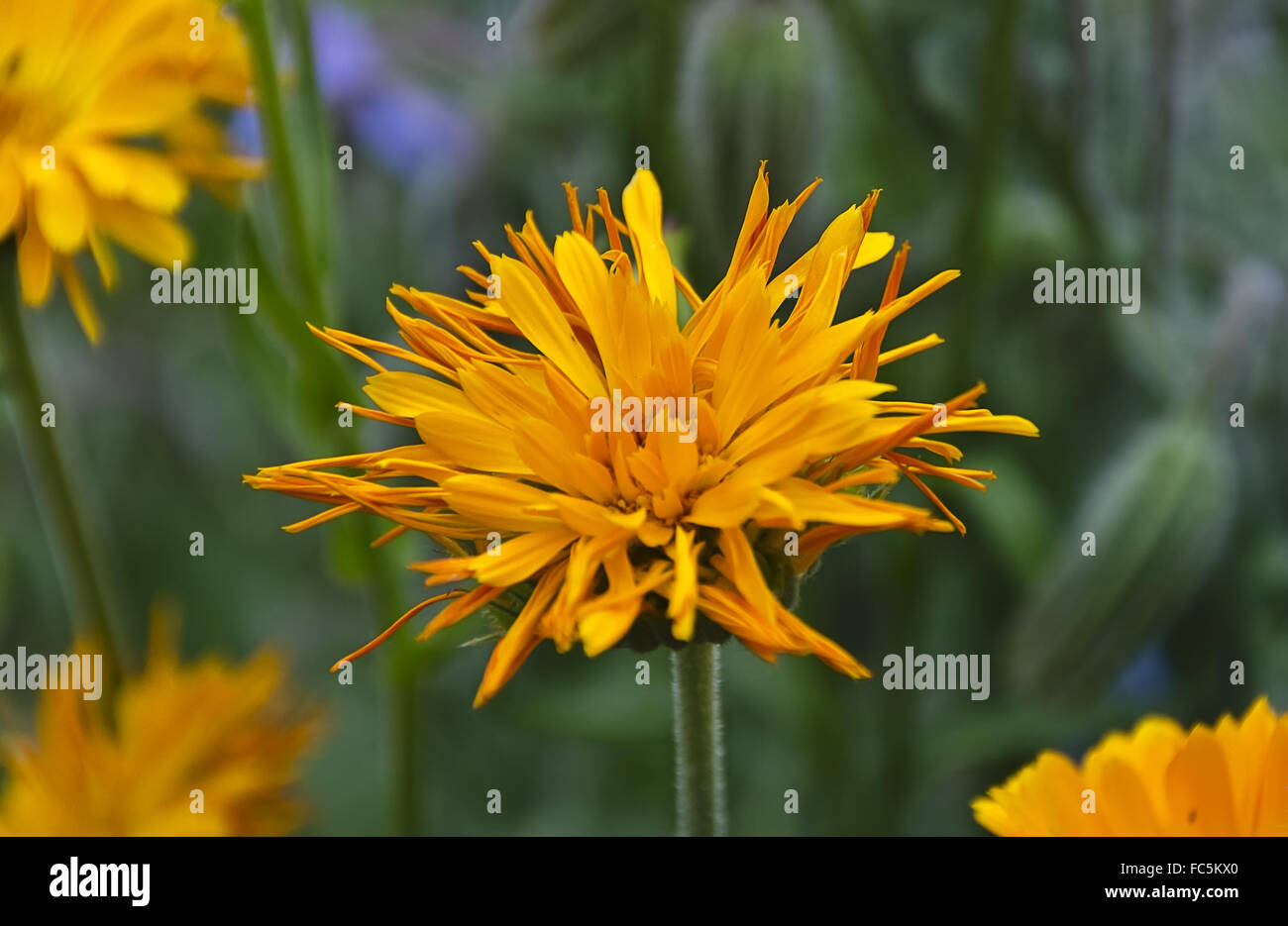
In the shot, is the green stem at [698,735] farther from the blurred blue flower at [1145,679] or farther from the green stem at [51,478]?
the blurred blue flower at [1145,679]

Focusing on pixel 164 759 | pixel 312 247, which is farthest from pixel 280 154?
pixel 164 759

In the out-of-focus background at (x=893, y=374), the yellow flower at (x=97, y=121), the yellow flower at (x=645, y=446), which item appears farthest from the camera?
the out-of-focus background at (x=893, y=374)

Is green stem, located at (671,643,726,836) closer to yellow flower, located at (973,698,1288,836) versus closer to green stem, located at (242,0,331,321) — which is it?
yellow flower, located at (973,698,1288,836)

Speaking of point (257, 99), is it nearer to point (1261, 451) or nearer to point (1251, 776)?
point (1251, 776)

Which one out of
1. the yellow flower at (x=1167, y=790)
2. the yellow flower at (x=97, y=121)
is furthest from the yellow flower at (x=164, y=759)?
the yellow flower at (x=1167, y=790)

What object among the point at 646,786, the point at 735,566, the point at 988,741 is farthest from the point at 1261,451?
the point at 735,566

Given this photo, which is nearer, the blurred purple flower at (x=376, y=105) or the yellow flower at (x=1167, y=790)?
the yellow flower at (x=1167, y=790)

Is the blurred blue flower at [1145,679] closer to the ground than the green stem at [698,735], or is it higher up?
higher up
